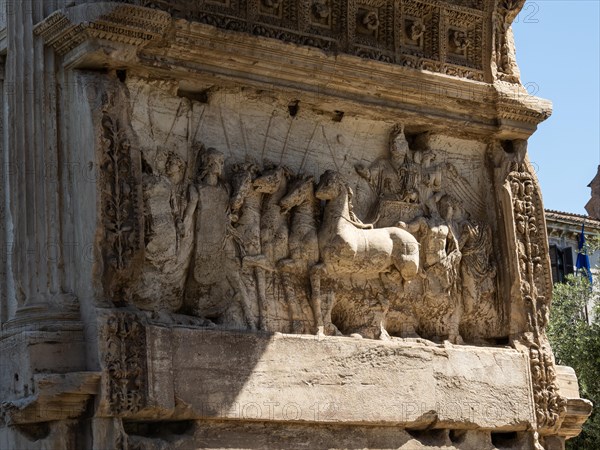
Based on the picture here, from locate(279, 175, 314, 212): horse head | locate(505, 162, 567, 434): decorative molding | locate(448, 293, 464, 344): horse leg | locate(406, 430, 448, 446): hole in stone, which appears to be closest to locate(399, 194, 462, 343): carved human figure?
locate(448, 293, 464, 344): horse leg

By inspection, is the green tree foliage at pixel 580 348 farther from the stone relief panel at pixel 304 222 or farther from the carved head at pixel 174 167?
the carved head at pixel 174 167

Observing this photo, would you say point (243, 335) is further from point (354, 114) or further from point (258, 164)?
point (354, 114)

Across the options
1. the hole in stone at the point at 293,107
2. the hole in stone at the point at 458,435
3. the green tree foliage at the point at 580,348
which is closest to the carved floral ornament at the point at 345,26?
the hole in stone at the point at 293,107

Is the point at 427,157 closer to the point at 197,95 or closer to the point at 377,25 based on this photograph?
the point at 377,25

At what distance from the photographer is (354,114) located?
10633 millimetres

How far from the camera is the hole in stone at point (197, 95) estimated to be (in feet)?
32.2

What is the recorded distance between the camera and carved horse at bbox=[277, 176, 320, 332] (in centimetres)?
994

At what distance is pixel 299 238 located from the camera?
32.9 feet

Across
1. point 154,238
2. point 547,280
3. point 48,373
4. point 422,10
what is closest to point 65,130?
point 154,238

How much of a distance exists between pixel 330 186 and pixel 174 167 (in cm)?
132

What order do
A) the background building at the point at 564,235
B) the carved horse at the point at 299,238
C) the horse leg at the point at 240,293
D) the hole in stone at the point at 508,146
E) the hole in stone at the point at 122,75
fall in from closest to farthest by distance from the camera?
1. the hole in stone at the point at 122,75
2. the horse leg at the point at 240,293
3. the carved horse at the point at 299,238
4. the hole in stone at the point at 508,146
5. the background building at the point at 564,235

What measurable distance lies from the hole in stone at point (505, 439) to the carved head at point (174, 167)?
3460mm

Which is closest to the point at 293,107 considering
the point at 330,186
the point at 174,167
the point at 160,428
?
the point at 330,186

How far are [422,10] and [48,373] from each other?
4.61 meters
